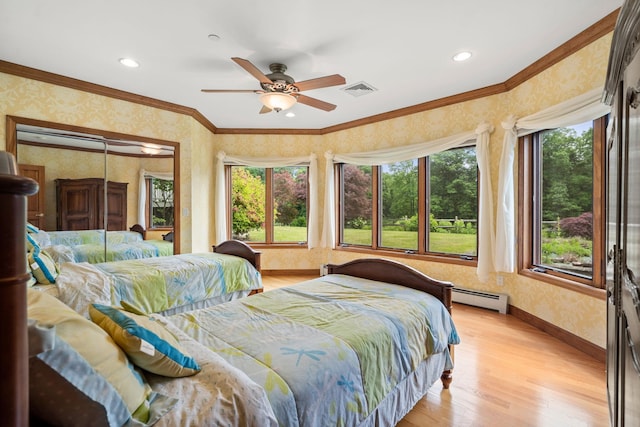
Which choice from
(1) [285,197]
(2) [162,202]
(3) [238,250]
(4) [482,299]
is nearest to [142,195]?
(2) [162,202]

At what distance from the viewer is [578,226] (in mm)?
2793

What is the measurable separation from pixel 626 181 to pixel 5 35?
4.17 meters

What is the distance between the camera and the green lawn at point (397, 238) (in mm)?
3969

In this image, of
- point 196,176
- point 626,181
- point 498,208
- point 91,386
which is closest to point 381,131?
point 498,208

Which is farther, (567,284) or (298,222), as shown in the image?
(298,222)

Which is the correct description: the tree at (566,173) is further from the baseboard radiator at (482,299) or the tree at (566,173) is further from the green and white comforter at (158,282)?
the green and white comforter at (158,282)

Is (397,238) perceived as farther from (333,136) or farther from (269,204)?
(269,204)

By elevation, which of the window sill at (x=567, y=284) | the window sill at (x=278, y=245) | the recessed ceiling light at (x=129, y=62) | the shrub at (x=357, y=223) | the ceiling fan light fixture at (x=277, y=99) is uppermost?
the recessed ceiling light at (x=129, y=62)

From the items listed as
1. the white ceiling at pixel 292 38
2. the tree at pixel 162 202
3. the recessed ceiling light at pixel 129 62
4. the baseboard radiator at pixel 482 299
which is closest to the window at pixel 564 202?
the baseboard radiator at pixel 482 299

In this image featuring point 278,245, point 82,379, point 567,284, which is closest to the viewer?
point 82,379

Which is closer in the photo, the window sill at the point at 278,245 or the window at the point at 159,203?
the window at the point at 159,203

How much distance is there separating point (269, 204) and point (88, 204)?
8.78 feet

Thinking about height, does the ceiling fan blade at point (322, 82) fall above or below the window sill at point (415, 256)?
above

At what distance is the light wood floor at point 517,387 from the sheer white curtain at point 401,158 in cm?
107
